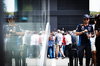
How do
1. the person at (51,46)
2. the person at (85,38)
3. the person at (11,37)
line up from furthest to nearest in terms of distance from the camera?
1. the person at (51,46)
2. the person at (85,38)
3. the person at (11,37)

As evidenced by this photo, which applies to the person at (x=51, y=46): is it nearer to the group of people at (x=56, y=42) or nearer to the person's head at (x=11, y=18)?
the group of people at (x=56, y=42)

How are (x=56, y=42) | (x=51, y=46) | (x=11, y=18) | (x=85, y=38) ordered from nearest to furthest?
(x=11, y=18) < (x=85, y=38) < (x=56, y=42) < (x=51, y=46)

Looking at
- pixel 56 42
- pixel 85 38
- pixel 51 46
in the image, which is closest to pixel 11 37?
pixel 85 38

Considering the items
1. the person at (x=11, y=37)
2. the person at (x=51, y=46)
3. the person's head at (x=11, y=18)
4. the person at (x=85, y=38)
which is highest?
the person's head at (x=11, y=18)

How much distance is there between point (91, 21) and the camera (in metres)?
3.77

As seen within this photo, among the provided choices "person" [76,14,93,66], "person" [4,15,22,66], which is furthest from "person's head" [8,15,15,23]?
"person" [76,14,93,66]

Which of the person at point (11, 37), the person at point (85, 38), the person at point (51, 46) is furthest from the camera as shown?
the person at point (51, 46)

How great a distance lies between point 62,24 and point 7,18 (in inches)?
386

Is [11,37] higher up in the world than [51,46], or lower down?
higher up

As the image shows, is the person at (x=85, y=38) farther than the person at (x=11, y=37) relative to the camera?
Yes

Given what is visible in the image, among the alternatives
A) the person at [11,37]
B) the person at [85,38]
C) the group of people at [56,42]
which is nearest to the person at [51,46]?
the group of people at [56,42]

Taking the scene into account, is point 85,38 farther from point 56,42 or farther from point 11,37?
point 11,37

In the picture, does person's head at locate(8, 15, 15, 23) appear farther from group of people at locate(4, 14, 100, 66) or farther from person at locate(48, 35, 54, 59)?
person at locate(48, 35, 54, 59)

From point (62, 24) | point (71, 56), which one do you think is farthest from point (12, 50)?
point (62, 24)
